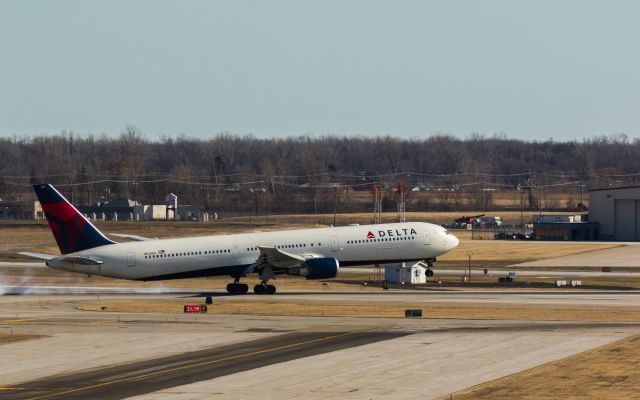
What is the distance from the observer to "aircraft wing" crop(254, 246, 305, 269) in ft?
257

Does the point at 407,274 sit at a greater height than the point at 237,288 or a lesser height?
greater

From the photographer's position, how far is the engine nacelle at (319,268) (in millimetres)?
79312

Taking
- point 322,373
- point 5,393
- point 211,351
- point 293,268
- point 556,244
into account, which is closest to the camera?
point 5,393

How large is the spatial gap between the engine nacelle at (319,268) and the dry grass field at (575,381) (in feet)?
111

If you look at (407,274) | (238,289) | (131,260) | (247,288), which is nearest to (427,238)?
(407,274)

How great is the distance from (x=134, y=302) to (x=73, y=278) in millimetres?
24223

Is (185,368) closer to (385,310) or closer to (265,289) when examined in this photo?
(385,310)

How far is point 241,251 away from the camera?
80.8m

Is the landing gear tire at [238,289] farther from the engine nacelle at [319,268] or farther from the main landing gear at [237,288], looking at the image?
the engine nacelle at [319,268]

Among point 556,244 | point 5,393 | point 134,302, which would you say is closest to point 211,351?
point 5,393

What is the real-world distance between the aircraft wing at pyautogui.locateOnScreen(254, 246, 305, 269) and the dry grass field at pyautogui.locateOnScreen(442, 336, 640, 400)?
A: 34.2 m

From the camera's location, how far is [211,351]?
49.7m

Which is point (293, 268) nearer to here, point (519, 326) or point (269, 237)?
point (269, 237)

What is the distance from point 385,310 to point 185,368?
78.6ft
